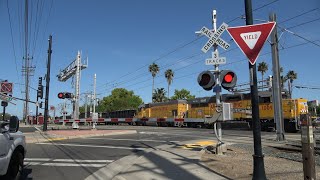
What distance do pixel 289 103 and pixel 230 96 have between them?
689 cm

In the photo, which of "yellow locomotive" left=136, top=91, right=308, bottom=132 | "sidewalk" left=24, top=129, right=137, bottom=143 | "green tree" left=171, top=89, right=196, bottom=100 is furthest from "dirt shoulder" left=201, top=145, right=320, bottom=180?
"green tree" left=171, top=89, right=196, bottom=100

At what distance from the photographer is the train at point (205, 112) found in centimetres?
3161

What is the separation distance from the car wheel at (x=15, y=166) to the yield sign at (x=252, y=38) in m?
5.36

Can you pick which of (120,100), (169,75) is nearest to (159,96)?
Result: (169,75)

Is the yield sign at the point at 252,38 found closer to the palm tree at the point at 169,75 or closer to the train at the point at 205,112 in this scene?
the train at the point at 205,112

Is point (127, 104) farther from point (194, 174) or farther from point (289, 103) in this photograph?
point (194, 174)

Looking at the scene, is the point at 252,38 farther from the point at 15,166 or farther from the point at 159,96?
the point at 159,96

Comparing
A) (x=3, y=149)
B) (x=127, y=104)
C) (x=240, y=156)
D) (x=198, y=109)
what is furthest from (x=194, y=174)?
(x=127, y=104)

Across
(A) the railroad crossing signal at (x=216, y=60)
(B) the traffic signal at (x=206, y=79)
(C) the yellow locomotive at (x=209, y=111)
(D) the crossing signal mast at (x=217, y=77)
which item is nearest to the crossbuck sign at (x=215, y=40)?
(D) the crossing signal mast at (x=217, y=77)

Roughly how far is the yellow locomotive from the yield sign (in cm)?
1398

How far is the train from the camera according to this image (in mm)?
31609

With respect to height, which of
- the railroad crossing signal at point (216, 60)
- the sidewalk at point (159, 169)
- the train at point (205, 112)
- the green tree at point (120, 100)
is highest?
the green tree at point (120, 100)

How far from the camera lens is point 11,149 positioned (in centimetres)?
775

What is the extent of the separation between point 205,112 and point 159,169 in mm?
31396
